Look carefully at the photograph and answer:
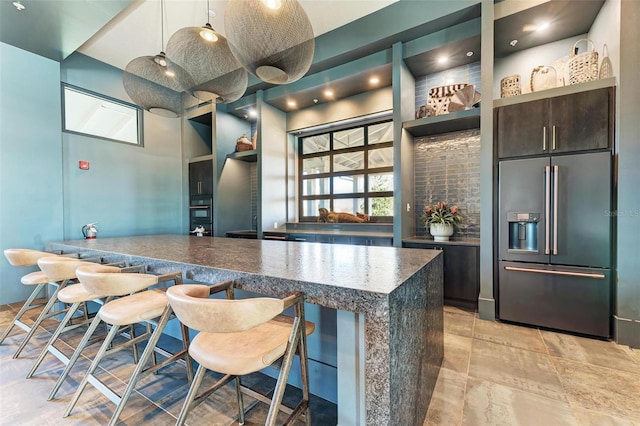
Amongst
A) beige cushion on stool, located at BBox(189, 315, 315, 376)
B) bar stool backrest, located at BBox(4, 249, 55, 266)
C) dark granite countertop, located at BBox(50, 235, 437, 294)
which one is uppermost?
dark granite countertop, located at BBox(50, 235, 437, 294)

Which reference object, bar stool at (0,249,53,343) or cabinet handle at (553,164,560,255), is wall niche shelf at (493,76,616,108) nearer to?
cabinet handle at (553,164,560,255)

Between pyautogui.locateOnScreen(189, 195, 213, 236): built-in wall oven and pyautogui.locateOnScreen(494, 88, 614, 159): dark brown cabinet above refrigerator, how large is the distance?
445 centimetres

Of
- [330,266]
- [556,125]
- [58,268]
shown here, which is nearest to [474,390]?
[330,266]

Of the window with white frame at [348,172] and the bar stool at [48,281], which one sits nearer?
the bar stool at [48,281]

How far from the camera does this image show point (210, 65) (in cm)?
195

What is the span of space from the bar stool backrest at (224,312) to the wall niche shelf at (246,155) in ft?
13.0

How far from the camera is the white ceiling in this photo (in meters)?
3.01

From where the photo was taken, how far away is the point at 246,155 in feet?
15.6

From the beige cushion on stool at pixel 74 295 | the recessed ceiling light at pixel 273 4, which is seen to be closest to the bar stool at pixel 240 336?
the beige cushion on stool at pixel 74 295

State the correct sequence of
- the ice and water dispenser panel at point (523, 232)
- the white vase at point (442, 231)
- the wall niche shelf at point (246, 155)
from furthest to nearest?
the wall niche shelf at point (246, 155) → the white vase at point (442, 231) → the ice and water dispenser panel at point (523, 232)

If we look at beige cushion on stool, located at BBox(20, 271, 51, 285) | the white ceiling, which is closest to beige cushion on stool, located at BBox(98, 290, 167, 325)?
beige cushion on stool, located at BBox(20, 271, 51, 285)

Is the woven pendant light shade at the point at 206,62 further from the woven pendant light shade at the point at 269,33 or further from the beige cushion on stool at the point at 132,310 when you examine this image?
the beige cushion on stool at the point at 132,310

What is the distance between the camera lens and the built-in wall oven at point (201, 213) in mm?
4888

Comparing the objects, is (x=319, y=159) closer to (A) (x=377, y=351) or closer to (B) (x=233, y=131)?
(B) (x=233, y=131)
